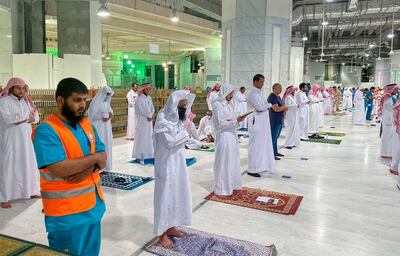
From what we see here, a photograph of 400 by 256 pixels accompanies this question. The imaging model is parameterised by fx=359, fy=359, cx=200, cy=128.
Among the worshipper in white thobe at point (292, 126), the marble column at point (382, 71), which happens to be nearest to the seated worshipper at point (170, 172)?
the worshipper in white thobe at point (292, 126)

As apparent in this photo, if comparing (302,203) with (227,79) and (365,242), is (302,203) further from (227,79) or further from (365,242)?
(227,79)

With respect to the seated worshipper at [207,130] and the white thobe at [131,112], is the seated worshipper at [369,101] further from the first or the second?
the white thobe at [131,112]

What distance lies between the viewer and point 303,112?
370 inches

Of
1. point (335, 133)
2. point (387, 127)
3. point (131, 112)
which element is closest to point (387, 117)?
point (387, 127)

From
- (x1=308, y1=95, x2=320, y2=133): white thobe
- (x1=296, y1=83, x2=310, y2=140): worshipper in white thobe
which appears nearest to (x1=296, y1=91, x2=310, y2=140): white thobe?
(x1=296, y1=83, x2=310, y2=140): worshipper in white thobe

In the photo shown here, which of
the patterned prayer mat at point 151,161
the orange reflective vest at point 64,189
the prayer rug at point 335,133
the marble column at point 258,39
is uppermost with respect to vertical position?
the marble column at point 258,39

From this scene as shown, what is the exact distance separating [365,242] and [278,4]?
26.0 ft

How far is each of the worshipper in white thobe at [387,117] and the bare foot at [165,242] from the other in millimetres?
5699

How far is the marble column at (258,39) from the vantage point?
32.4ft

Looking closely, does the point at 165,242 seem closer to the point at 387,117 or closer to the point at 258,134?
the point at 258,134

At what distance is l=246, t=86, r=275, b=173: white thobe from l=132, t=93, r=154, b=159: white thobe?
2.13m

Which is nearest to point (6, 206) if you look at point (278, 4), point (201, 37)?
point (278, 4)

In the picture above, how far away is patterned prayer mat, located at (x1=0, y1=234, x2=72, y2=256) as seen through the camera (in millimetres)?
1500

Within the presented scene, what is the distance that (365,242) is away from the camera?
3416 millimetres
